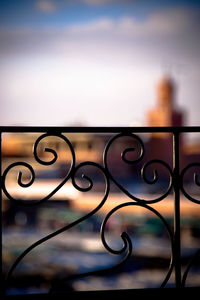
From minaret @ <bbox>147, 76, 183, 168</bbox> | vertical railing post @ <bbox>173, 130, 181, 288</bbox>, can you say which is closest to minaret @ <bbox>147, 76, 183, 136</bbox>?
minaret @ <bbox>147, 76, 183, 168</bbox>

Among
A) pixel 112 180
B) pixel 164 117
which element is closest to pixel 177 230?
pixel 112 180

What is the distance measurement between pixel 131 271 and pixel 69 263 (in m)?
4.35

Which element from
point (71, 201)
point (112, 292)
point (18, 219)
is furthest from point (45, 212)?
point (112, 292)

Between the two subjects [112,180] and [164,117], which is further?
[164,117]

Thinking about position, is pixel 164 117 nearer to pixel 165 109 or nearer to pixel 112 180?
pixel 165 109

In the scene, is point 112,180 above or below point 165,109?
below

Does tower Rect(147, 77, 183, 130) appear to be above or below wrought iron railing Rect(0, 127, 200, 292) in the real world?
above

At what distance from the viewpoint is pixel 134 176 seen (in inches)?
1296

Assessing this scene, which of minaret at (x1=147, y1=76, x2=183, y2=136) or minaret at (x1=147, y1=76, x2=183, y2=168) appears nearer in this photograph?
minaret at (x1=147, y1=76, x2=183, y2=168)

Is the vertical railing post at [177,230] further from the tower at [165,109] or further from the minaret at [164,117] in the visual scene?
the tower at [165,109]

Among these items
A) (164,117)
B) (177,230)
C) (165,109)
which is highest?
(165,109)

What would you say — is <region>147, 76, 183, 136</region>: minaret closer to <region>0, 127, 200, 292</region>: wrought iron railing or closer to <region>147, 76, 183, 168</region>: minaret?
<region>147, 76, 183, 168</region>: minaret

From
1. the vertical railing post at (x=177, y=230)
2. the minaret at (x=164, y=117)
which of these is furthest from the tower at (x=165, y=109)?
the vertical railing post at (x=177, y=230)

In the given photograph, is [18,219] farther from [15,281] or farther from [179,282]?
[179,282]
